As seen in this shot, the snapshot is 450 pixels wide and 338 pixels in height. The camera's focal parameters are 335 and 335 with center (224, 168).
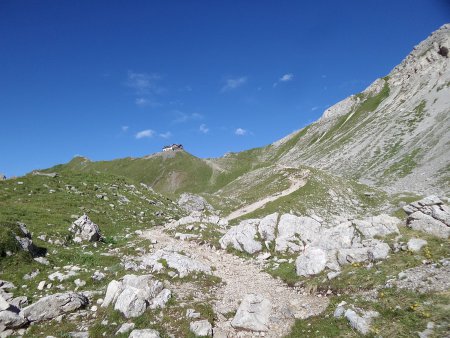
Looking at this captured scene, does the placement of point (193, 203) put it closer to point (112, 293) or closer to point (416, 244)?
point (112, 293)

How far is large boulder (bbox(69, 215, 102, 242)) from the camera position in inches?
1189

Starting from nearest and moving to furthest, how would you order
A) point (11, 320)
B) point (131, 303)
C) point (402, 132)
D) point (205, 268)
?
1. point (11, 320)
2. point (131, 303)
3. point (205, 268)
4. point (402, 132)

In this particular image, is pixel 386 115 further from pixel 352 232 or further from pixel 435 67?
pixel 352 232

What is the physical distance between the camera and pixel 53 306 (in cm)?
1720

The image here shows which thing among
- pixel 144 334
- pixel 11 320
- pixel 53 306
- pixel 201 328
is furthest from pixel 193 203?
pixel 144 334

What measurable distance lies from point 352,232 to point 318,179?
1567 inches

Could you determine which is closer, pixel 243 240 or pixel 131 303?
pixel 131 303

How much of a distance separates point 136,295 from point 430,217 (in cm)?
2043

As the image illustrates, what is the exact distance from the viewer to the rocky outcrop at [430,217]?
Answer: 22.2 m

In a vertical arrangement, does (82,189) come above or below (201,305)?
above

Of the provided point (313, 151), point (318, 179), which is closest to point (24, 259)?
point (318, 179)

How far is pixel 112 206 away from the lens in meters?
41.7

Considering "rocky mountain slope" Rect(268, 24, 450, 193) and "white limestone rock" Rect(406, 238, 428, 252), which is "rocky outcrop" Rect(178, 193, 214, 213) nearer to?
"rocky mountain slope" Rect(268, 24, 450, 193)

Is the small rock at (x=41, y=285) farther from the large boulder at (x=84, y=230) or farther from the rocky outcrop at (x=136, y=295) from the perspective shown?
the large boulder at (x=84, y=230)
